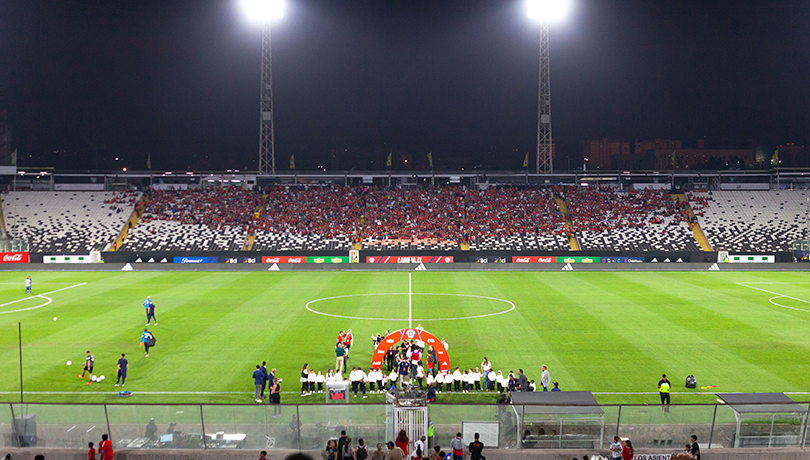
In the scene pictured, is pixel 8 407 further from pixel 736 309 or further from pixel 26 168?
pixel 26 168

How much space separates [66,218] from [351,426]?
209 feet

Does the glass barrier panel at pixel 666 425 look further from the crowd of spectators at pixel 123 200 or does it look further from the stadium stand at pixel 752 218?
the crowd of spectators at pixel 123 200

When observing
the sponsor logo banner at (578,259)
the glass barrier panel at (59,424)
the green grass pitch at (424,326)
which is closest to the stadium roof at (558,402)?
the green grass pitch at (424,326)

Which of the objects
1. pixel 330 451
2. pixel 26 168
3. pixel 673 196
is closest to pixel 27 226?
pixel 26 168

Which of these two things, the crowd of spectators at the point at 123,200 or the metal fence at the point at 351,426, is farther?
the crowd of spectators at the point at 123,200

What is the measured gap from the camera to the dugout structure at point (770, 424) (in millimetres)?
12953

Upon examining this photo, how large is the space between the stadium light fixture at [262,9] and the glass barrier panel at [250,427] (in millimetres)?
53409

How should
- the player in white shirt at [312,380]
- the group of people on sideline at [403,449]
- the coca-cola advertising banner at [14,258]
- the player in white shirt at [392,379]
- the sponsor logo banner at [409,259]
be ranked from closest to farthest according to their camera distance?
the group of people on sideline at [403,449]
the player in white shirt at [312,380]
the player in white shirt at [392,379]
the coca-cola advertising banner at [14,258]
the sponsor logo banner at [409,259]

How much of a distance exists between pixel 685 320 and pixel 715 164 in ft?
244

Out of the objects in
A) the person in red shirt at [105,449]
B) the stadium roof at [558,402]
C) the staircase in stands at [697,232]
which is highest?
the staircase in stands at [697,232]

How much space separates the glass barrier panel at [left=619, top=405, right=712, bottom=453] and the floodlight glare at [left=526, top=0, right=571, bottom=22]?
5390 cm

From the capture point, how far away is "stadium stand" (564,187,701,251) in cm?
5922

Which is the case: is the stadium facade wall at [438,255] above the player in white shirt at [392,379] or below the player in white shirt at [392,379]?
above

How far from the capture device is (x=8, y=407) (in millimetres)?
12891
